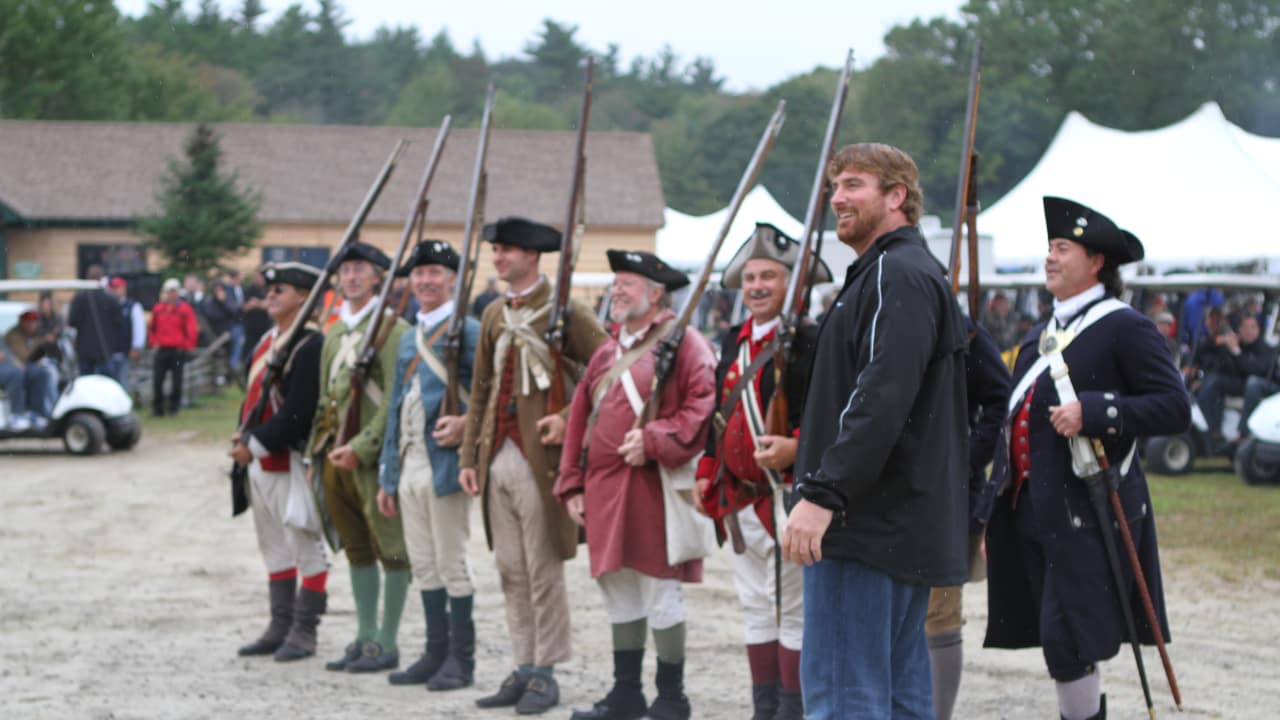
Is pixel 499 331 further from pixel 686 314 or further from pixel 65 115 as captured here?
pixel 65 115

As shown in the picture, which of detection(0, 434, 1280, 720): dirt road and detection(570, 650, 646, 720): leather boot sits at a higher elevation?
detection(570, 650, 646, 720): leather boot

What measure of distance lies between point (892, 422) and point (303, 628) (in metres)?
4.65

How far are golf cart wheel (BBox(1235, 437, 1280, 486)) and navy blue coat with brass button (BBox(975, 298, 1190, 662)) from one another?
9.57 metres

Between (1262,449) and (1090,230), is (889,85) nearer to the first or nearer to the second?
(1262,449)

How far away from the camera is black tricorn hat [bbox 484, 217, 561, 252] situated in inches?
261

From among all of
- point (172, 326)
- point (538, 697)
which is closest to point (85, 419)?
point (172, 326)

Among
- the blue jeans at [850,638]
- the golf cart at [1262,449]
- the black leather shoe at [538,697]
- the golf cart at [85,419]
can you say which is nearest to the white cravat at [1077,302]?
the blue jeans at [850,638]

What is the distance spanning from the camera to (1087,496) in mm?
4699

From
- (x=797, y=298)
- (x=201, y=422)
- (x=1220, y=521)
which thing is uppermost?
(x=797, y=298)

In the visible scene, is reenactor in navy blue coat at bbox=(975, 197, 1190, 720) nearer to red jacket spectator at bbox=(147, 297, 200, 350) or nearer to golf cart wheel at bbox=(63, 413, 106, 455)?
golf cart wheel at bbox=(63, 413, 106, 455)

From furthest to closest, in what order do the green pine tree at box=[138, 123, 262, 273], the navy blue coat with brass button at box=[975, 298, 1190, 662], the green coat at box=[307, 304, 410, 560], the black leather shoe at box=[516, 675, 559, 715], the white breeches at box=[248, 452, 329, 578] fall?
1. the green pine tree at box=[138, 123, 262, 273]
2. the white breeches at box=[248, 452, 329, 578]
3. the green coat at box=[307, 304, 410, 560]
4. the black leather shoe at box=[516, 675, 559, 715]
5. the navy blue coat with brass button at box=[975, 298, 1190, 662]

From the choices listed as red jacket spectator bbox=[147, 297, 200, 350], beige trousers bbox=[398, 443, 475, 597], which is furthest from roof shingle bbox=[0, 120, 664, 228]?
beige trousers bbox=[398, 443, 475, 597]

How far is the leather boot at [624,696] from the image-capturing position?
619 centimetres

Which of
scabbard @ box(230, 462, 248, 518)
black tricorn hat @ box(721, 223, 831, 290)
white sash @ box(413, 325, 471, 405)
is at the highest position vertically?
black tricorn hat @ box(721, 223, 831, 290)
